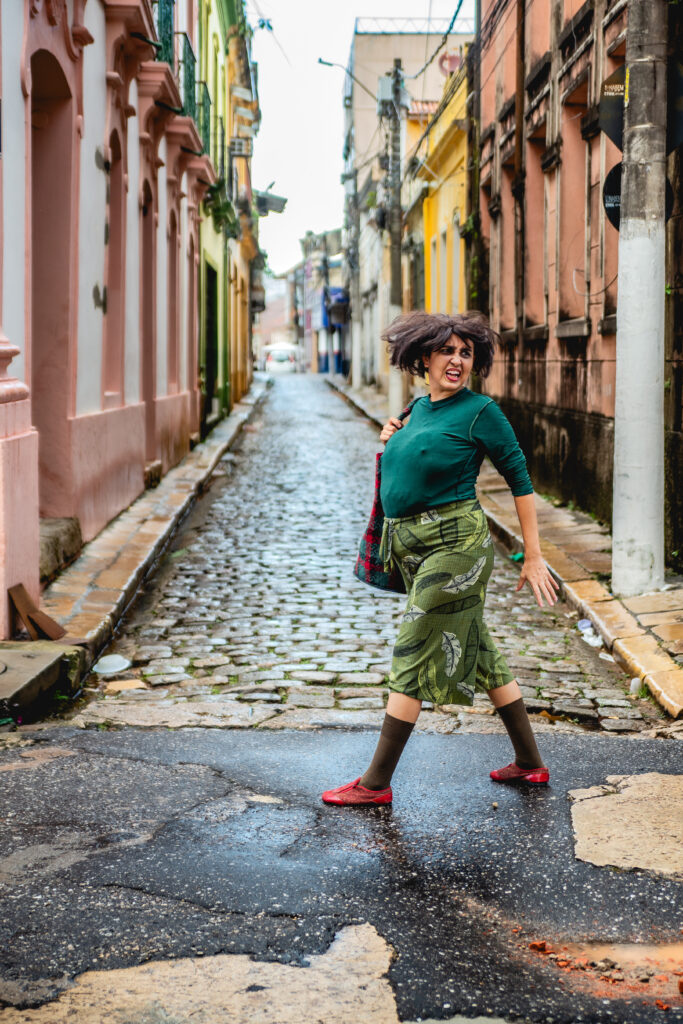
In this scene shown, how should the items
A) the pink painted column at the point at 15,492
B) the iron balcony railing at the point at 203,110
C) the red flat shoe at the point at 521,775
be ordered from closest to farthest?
1. the red flat shoe at the point at 521,775
2. the pink painted column at the point at 15,492
3. the iron balcony railing at the point at 203,110

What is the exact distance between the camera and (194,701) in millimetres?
5828

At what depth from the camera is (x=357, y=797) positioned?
13.8 ft

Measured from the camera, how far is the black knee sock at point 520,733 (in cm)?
434

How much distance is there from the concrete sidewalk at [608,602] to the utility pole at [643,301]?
1.06 ft

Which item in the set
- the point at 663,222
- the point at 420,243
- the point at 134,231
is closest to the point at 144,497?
the point at 134,231

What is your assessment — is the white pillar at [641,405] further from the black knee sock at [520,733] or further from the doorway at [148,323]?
the doorway at [148,323]

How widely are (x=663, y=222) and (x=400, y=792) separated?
4528 millimetres

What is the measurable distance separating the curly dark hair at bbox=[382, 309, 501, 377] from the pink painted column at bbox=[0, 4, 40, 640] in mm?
2420

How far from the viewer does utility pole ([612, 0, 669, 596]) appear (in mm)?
7344

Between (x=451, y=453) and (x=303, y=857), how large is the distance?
140cm

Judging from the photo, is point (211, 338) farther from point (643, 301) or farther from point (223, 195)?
point (643, 301)

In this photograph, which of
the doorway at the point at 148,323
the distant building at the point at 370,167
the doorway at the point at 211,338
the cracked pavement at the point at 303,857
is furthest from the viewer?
the distant building at the point at 370,167

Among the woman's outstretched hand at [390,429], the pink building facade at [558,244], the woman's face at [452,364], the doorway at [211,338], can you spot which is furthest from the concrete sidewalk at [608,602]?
the doorway at [211,338]

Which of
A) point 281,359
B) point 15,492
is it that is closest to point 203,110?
A: point 15,492
